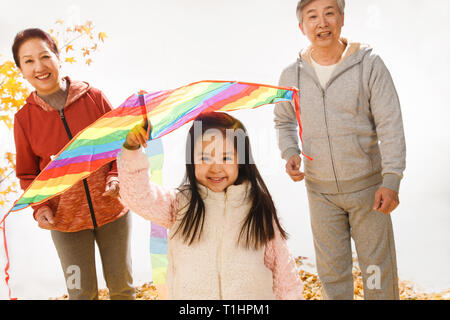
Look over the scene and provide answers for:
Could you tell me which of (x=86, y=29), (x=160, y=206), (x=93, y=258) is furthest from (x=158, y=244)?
(x=86, y=29)

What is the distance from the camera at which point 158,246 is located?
169 centimetres

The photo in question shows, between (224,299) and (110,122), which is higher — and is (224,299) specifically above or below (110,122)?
below

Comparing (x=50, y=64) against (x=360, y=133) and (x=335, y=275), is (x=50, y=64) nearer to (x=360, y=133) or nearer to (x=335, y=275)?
(x=360, y=133)

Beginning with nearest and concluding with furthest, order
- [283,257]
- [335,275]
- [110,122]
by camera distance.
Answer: [110,122], [283,257], [335,275]

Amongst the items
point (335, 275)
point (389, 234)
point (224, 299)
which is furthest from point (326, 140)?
point (224, 299)

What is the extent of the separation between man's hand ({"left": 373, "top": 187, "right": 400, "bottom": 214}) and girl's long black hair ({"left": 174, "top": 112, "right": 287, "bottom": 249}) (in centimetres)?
42

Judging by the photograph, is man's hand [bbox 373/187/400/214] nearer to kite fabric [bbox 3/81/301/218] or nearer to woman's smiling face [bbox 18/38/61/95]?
kite fabric [bbox 3/81/301/218]

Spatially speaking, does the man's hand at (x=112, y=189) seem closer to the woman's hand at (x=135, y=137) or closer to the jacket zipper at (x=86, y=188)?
the jacket zipper at (x=86, y=188)

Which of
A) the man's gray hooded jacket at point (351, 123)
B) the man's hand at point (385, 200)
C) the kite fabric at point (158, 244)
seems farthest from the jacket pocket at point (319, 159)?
the kite fabric at point (158, 244)

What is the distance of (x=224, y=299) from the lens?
1.55 m

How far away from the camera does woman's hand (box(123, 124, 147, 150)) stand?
4.69 feet

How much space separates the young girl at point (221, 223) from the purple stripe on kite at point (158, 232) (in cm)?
10
